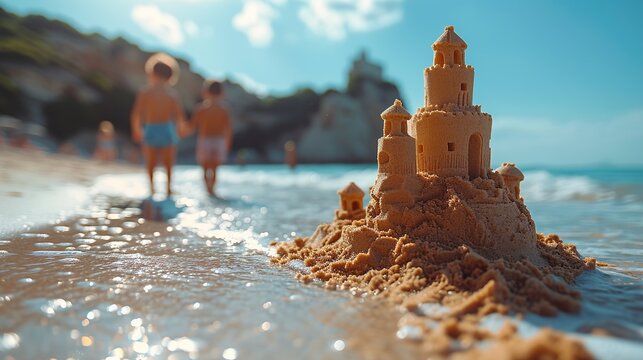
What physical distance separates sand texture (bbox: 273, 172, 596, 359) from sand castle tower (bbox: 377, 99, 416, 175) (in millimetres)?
99

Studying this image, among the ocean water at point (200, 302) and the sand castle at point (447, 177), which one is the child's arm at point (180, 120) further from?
the sand castle at point (447, 177)

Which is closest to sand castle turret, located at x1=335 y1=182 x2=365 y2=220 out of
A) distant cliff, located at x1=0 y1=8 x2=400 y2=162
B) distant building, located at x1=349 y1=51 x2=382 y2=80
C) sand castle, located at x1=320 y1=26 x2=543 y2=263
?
sand castle, located at x1=320 y1=26 x2=543 y2=263

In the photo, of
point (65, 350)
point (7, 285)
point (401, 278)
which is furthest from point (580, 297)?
point (7, 285)

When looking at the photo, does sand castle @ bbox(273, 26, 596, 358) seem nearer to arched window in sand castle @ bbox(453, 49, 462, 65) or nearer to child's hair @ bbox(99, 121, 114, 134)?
arched window in sand castle @ bbox(453, 49, 462, 65)

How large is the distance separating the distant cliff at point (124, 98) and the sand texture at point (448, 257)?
24126mm

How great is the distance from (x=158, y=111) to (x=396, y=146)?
18.6ft

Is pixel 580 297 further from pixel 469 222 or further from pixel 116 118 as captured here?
pixel 116 118

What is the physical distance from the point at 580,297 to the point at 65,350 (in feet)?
10.2

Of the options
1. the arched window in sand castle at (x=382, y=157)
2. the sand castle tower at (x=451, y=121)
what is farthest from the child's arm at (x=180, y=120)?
the sand castle tower at (x=451, y=121)

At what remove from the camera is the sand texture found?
2.71 metres

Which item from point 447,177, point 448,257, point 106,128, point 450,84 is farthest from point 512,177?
point 106,128

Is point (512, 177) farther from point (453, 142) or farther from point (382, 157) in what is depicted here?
point (382, 157)

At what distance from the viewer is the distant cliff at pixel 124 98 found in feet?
100

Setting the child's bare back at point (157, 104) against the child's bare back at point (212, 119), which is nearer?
the child's bare back at point (157, 104)
